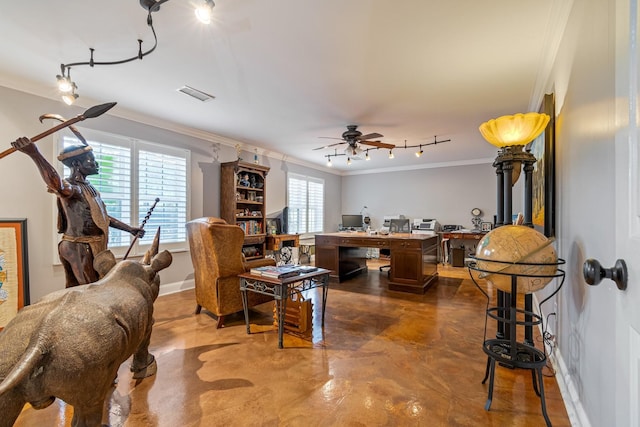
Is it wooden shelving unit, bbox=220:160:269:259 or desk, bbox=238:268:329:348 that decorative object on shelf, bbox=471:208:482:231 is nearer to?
wooden shelving unit, bbox=220:160:269:259

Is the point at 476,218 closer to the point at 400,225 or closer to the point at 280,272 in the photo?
the point at 400,225

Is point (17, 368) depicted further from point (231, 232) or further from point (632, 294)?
point (231, 232)

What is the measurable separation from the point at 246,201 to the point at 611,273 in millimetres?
4925

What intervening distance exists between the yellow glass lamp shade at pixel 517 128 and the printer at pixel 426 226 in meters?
5.38

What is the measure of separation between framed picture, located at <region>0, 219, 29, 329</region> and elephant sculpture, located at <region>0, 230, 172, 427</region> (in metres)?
2.54

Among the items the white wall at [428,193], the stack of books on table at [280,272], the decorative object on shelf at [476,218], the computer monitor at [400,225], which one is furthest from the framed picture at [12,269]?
the decorative object on shelf at [476,218]

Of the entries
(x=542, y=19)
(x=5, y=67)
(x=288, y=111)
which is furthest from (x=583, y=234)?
(x=5, y=67)

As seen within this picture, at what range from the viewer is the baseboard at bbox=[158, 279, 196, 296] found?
4.27 meters

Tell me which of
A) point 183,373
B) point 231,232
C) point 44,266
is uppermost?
point 231,232

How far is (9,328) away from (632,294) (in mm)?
1887

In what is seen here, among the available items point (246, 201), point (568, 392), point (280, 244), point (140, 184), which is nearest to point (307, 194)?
point (280, 244)

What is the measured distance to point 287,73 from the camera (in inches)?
113

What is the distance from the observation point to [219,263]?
9.48ft

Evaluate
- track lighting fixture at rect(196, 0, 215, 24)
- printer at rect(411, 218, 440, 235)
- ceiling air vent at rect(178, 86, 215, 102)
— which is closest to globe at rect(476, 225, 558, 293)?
track lighting fixture at rect(196, 0, 215, 24)
